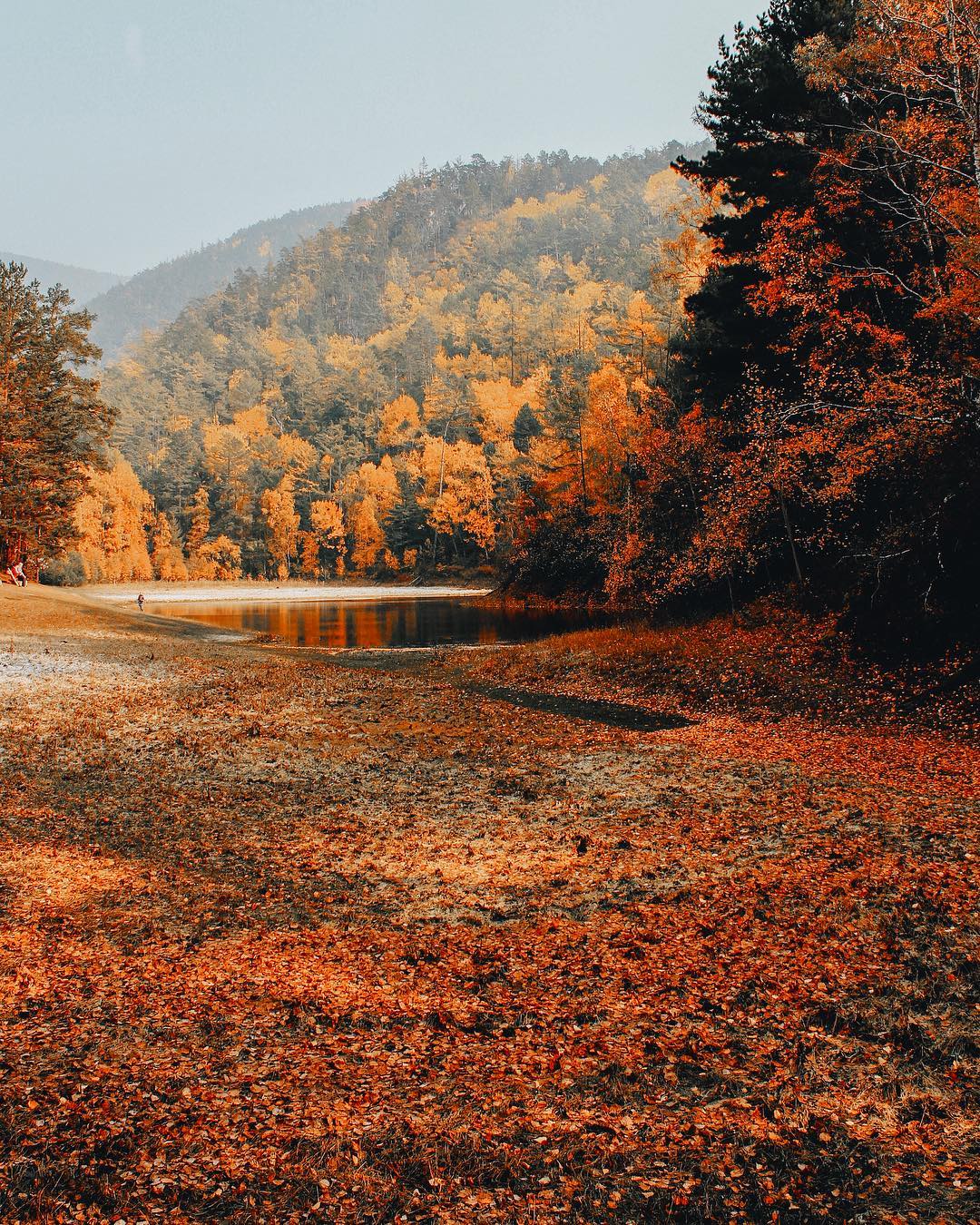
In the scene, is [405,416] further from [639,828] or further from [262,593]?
[639,828]

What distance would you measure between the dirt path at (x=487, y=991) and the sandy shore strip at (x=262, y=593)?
59214 millimetres

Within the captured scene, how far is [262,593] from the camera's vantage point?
268 feet

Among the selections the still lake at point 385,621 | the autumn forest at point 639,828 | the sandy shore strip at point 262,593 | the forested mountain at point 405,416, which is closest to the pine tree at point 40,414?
the autumn forest at point 639,828


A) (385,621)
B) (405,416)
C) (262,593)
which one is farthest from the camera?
(405,416)

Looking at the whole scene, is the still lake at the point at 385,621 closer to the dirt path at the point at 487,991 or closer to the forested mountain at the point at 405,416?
the forested mountain at the point at 405,416

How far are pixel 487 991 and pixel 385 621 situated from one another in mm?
42411

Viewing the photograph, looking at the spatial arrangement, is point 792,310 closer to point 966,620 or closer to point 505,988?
point 966,620

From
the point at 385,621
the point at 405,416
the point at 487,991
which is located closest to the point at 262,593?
the point at 405,416

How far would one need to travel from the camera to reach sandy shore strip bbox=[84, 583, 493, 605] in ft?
236

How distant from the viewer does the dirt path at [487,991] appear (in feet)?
13.2

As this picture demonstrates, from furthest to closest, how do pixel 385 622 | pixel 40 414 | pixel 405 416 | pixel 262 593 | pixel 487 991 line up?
pixel 405 416, pixel 262 593, pixel 385 622, pixel 40 414, pixel 487 991

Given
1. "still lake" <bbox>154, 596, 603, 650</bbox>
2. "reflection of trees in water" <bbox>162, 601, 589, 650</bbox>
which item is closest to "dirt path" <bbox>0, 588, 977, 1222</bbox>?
"still lake" <bbox>154, 596, 603, 650</bbox>

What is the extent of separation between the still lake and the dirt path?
77.6ft

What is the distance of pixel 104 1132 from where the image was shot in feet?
14.0
